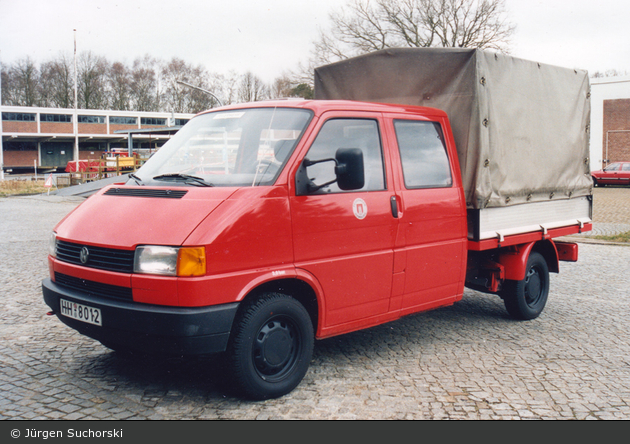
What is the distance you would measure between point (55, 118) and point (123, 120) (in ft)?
26.2

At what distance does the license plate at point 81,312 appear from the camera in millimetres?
3826

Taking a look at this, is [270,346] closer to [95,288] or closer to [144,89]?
[95,288]

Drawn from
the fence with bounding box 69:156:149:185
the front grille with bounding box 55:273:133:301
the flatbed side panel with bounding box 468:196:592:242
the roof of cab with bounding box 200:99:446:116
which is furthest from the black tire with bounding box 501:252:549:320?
the fence with bounding box 69:156:149:185

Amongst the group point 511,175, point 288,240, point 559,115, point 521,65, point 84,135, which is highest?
point 84,135

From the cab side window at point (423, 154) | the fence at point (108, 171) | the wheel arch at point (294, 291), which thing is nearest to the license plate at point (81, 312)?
the wheel arch at point (294, 291)

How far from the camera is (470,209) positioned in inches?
222

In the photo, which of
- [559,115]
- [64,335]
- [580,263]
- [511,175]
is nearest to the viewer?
[64,335]

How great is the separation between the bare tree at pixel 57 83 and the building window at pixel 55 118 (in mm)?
3166

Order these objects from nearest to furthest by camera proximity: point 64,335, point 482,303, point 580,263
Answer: point 64,335, point 482,303, point 580,263

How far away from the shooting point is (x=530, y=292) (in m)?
6.50

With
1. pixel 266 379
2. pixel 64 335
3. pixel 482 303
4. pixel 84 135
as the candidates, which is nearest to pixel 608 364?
pixel 482 303

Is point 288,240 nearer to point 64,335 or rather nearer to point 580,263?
point 64,335

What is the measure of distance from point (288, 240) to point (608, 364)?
3.01 metres

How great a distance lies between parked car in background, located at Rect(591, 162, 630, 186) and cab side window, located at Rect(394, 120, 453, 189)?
31.4 metres
